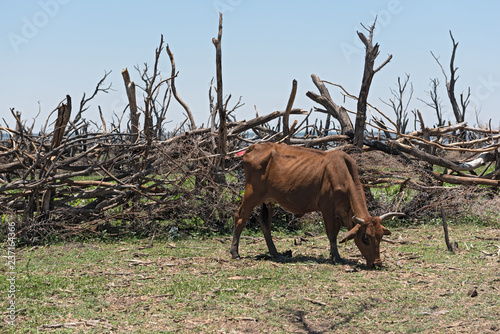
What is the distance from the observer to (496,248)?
893cm

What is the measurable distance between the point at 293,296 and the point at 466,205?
20.0ft

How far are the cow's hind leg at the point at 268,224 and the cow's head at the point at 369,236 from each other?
1.38 metres

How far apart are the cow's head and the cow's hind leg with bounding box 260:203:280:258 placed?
4.53 feet

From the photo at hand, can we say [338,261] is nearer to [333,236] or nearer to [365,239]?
[333,236]

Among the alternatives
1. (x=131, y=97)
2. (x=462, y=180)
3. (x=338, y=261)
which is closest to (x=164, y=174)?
(x=131, y=97)

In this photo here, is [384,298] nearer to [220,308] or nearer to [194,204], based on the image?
[220,308]

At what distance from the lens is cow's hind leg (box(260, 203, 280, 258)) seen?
8627mm

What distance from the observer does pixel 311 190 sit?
8.38 m

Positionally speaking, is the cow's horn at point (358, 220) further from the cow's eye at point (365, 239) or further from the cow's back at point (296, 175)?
the cow's back at point (296, 175)

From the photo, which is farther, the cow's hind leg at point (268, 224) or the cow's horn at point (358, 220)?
the cow's hind leg at point (268, 224)

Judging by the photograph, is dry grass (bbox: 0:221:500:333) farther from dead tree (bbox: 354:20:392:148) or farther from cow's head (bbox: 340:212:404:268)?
dead tree (bbox: 354:20:392:148)

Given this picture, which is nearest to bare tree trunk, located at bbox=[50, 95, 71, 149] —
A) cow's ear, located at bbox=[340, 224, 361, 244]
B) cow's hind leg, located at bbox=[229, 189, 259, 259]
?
cow's hind leg, located at bbox=[229, 189, 259, 259]
